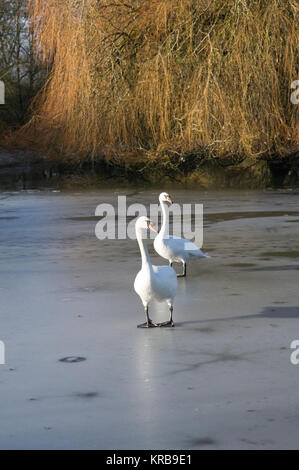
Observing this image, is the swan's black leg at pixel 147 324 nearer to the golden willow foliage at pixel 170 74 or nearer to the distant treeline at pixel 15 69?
the golden willow foliage at pixel 170 74

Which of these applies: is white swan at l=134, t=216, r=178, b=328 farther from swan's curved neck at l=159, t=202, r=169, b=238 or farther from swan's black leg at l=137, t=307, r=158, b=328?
swan's curved neck at l=159, t=202, r=169, b=238

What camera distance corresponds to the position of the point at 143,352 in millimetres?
5199

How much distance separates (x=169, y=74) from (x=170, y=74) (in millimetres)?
18

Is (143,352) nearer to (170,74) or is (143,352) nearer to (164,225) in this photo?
(164,225)

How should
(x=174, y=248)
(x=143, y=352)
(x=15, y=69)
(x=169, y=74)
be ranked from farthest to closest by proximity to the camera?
1. (x=15, y=69)
2. (x=169, y=74)
3. (x=174, y=248)
4. (x=143, y=352)

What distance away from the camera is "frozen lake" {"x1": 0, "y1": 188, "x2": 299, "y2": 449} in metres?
3.81

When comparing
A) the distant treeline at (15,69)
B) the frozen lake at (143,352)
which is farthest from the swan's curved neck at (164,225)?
the distant treeline at (15,69)

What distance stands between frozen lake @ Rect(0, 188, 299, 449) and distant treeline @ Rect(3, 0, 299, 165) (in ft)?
10.3

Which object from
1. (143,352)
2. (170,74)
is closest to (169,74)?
(170,74)

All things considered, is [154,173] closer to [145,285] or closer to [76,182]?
[76,182]

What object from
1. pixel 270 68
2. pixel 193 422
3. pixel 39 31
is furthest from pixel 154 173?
pixel 193 422

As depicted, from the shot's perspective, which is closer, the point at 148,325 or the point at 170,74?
the point at 148,325

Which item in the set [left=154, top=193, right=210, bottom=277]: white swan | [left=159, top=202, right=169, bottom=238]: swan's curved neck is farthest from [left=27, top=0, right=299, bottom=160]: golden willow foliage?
[left=154, top=193, right=210, bottom=277]: white swan

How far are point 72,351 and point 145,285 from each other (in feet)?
2.71
